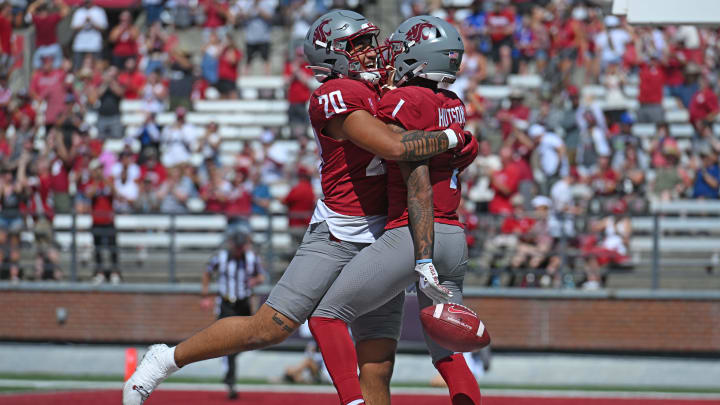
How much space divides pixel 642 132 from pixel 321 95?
1201cm

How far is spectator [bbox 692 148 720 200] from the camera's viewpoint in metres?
14.5

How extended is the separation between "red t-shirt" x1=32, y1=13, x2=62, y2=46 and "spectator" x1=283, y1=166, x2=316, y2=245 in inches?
263

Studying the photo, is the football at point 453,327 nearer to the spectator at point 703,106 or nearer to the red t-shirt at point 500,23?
the spectator at point 703,106

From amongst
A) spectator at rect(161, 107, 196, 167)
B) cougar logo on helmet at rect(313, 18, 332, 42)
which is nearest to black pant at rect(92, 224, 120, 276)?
spectator at rect(161, 107, 196, 167)

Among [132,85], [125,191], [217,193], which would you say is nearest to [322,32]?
[217,193]

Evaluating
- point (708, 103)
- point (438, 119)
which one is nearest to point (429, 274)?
point (438, 119)

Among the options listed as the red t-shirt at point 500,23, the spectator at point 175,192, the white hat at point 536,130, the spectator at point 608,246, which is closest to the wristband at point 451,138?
the spectator at point 608,246

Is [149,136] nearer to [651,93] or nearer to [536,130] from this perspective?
[536,130]

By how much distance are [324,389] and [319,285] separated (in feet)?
21.7

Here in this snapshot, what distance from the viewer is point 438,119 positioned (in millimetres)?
5375

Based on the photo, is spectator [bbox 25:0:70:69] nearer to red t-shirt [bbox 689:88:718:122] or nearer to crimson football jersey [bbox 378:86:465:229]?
red t-shirt [bbox 689:88:718:122]

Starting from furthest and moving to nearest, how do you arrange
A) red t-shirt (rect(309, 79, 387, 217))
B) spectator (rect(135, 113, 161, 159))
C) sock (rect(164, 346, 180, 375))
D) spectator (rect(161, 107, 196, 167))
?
1. spectator (rect(135, 113, 161, 159))
2. spectator (rect(161, 107, 196, 167))
3. sock (rect(164, 346, 180, 375))
4. red t-shirt (rect(309, 79, 387, 217))

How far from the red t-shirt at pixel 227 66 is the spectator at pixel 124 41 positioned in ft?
5.22

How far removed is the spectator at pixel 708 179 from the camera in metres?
14.5
